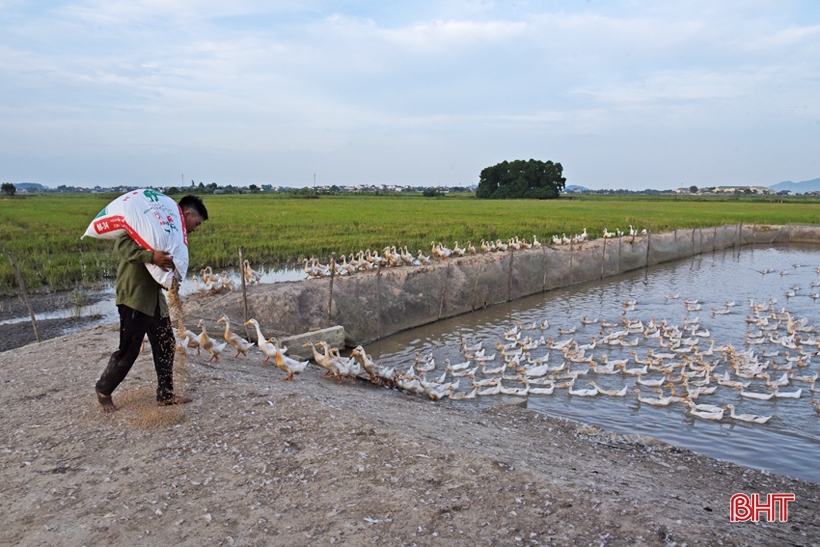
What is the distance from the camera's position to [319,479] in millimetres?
4504

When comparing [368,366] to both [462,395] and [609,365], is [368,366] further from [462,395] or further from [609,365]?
[609,365]

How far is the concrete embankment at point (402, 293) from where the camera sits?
1156 centimetres

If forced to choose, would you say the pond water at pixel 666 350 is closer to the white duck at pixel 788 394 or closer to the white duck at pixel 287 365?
the white duck at pixel 788 394

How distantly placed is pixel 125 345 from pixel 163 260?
0.92m

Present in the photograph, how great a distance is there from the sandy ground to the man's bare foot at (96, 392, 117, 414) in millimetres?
65

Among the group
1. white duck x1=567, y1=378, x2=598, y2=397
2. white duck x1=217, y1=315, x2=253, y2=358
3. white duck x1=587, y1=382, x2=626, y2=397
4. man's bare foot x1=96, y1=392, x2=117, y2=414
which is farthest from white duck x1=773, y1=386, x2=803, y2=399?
man's bare foot x1=96, y1=392, x2=117, y2=414

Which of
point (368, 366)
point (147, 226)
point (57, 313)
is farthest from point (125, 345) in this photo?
point (57, 313)

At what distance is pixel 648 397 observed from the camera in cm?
949

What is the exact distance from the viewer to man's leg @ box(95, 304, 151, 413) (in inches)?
199

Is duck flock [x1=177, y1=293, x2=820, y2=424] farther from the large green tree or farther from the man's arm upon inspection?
the large green tree

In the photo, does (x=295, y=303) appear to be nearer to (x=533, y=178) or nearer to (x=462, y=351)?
(x=462, y=351)

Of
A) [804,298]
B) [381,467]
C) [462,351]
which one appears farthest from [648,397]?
[804,298]

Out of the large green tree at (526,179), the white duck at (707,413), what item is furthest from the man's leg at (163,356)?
the large green tree at (526,179)

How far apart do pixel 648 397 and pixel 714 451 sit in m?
2.12
